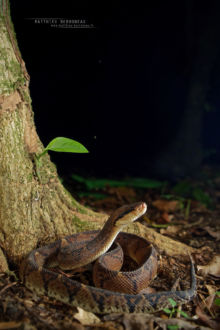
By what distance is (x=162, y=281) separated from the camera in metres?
3.65

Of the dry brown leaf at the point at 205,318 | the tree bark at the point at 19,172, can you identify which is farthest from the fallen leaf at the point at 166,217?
the dry brown leaf at the point at 205,318

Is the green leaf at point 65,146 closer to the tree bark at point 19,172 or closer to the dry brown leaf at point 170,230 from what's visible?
the tree bark at point 19,172

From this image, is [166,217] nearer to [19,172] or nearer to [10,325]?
[19,172]

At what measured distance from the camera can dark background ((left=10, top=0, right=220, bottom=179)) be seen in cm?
764

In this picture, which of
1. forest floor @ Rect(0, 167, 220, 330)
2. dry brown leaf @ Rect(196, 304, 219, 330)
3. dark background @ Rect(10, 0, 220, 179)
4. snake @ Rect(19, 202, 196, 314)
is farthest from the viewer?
dark background @ Rect(10, 0, 220, 179)

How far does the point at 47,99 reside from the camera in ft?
26.9

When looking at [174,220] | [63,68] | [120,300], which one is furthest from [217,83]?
[120,300]

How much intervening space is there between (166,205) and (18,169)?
4072 millimetres

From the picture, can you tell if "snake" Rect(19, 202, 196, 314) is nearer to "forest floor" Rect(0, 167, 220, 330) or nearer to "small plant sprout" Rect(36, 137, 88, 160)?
"forest floor" Rect(0, 167, 220, 330)

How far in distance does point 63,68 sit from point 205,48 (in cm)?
440

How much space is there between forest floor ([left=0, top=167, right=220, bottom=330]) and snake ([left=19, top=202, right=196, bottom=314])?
10 cm

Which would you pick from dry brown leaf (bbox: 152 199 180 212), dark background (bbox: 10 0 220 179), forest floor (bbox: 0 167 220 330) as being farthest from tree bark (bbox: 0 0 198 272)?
dark background (bbox: 10 0 220 179)

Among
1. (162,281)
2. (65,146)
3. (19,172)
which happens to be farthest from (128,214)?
(19,172)

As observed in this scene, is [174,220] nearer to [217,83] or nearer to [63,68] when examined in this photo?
[63,68]
